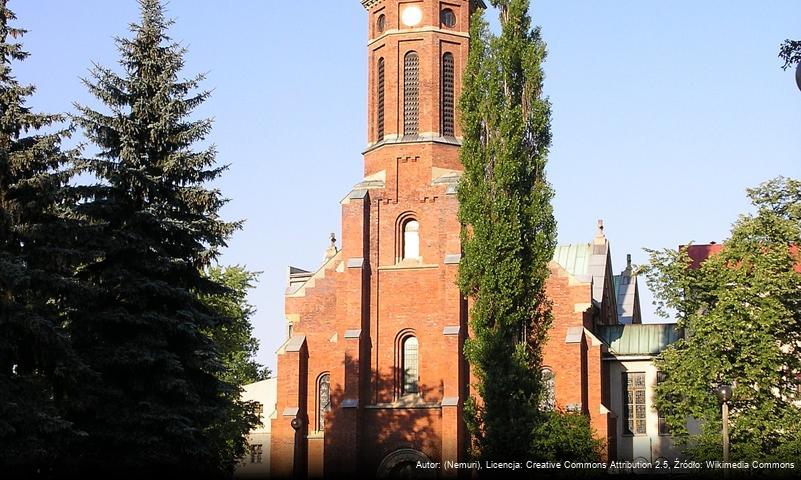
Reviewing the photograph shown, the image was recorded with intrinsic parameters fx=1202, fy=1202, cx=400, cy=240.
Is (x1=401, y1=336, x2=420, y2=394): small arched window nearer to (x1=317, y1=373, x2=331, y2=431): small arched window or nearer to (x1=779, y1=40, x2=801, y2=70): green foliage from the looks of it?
(x1=317, y1=373, x2=331, y2=431): small arched window

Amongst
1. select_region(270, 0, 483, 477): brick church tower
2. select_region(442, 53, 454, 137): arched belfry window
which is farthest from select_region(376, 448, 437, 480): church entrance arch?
select_region(442, 53, 454, 137): arched belfry window

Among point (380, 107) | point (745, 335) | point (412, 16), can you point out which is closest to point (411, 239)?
point (380, 107)

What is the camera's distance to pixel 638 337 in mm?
47094

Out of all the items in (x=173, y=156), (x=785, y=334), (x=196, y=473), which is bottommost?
(x=196, y=473)

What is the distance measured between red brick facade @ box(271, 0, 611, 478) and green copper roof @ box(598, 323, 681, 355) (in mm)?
2373

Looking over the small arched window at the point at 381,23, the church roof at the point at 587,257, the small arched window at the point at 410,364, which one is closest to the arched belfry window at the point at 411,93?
the small arched window at the point at 381,23

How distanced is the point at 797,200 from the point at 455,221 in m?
11.5

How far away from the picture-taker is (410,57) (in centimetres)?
4497

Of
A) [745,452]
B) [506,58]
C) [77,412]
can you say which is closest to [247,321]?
[506,58]

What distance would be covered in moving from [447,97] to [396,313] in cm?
833

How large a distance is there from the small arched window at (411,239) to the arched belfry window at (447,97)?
11.6ft

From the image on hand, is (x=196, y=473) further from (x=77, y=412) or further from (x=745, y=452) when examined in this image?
(x=745, y=452)

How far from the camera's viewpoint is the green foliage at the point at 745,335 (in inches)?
1448

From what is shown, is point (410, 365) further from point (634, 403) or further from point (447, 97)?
point (447, 97)
